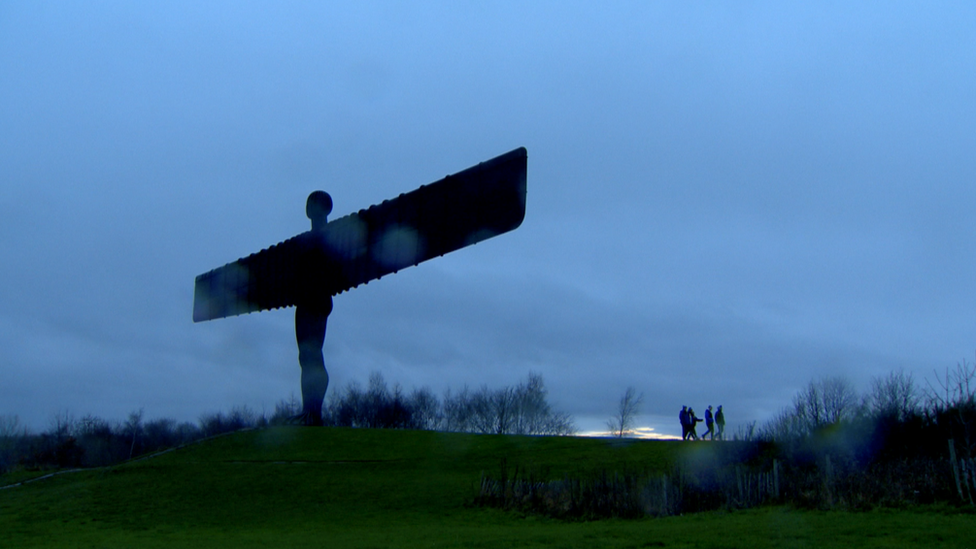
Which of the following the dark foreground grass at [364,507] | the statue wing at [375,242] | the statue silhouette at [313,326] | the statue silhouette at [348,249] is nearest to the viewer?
the dark foreground grass at [364,507]

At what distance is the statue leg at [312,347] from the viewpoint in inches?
836

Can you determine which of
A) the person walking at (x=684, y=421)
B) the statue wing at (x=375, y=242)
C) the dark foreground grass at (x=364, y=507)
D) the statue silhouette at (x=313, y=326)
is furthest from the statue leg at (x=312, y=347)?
the person walking at (x=684, y=421)

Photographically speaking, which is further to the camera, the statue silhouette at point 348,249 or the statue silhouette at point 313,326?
the statue silhouette at point 313,326

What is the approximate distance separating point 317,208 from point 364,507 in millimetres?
9955

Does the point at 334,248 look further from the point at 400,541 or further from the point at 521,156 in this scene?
the point at 400,541

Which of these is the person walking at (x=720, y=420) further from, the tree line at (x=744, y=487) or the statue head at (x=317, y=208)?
A: the statue head at (x=317, y=208)

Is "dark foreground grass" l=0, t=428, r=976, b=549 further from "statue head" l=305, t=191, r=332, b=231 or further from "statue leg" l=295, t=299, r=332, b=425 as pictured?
"statue head" l=305, t=191, r=332, b=231

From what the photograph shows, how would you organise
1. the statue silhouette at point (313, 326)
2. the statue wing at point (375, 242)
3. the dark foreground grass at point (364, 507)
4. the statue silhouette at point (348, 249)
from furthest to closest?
1. the statue silhouette at point (313, 326)
2. the statue silhouette at point (348, 249)
3. the statue wing at point (375, 242)
4. the dark foreground grass at point (364, 507)

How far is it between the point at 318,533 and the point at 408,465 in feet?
24.8

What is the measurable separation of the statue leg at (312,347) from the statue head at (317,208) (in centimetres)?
229

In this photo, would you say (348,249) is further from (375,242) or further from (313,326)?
(313,326)

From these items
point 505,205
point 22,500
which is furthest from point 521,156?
point 22,500

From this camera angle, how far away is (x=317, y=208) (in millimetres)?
21422

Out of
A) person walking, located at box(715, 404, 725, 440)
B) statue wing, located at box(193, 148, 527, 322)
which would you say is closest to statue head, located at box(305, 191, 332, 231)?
statue wing, located at box(193, 148, 527, 322)
